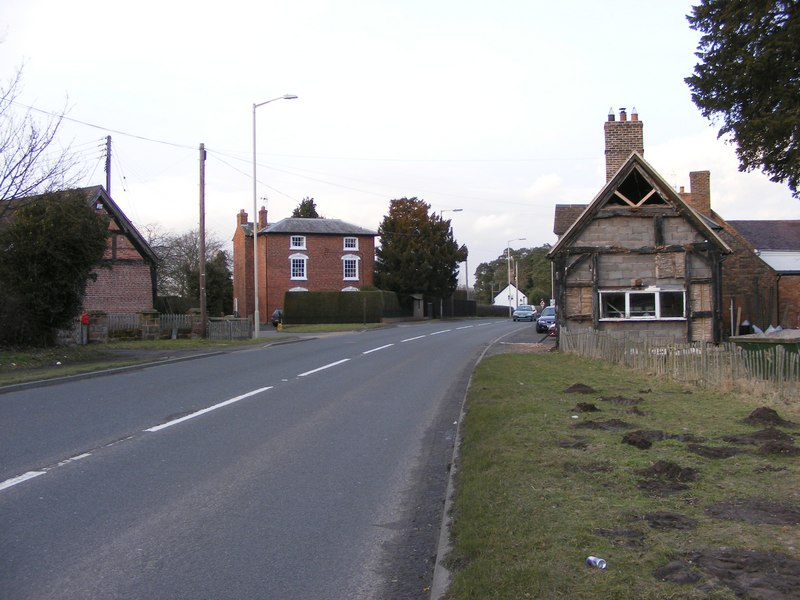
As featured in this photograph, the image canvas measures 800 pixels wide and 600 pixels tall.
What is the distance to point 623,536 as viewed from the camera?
4703 mm

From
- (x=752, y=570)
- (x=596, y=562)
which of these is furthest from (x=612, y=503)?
(x=752, y=570)

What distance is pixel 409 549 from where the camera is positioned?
17.6 ft

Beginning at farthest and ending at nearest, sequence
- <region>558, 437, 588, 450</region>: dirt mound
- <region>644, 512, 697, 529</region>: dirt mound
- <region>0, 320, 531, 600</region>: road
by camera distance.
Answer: <region>558, 437, 588, 450</region>: dirt mound → <region>644, 512, 697, 529</region>: dirt mound → <region>0, 320, 531, 600</region>: road

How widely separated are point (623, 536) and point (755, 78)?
14381mm

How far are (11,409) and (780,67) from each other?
16.4 meters

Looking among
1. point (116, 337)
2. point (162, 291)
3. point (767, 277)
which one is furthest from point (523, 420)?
point (162, 291)

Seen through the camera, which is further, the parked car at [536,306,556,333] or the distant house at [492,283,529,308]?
the distant house at [492,283,529,308]

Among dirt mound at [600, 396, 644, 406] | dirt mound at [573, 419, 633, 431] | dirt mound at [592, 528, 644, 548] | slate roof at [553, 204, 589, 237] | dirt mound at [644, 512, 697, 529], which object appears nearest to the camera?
dirt mound at [592, 528, 644, 548]

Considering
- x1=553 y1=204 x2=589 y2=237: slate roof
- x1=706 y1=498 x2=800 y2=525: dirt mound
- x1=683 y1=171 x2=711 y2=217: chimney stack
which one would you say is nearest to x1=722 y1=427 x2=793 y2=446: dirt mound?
x1=706 y1=498 x2=800 y2=525: dirt mound

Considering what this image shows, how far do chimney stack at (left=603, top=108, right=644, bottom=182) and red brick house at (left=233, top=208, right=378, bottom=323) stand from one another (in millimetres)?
36050

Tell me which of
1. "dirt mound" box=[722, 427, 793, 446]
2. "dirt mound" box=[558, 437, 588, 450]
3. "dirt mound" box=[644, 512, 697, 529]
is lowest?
"dirt mound" box=[644, 512, 697, 529]

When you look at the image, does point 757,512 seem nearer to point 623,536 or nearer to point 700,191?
point 623,536

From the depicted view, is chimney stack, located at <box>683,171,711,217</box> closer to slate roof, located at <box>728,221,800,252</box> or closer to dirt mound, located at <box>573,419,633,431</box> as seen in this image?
slate roof, located at <box>728,221,800,252</box>

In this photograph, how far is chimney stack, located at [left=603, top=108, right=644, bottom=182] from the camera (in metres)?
24.6
